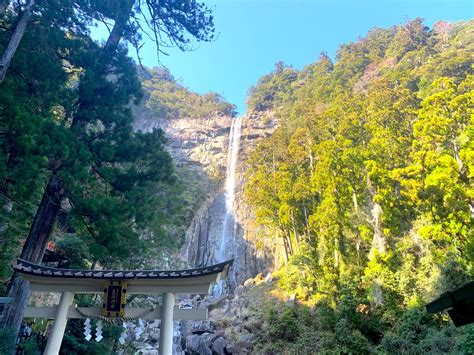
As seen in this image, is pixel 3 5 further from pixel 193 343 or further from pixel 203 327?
pixel 203 327

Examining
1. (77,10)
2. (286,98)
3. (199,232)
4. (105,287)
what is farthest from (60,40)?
(286,98)

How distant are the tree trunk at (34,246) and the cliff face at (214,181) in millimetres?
14677

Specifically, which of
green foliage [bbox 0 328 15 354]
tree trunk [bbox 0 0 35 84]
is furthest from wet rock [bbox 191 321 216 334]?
tree trunk [bbox 0 0 35 84]

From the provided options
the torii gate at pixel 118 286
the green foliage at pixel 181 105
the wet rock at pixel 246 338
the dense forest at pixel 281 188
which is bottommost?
the torii gate at pixel 118 286

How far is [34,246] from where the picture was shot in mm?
6035

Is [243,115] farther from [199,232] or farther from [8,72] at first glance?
[8,72]

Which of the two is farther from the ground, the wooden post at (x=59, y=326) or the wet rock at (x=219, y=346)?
the wet rock at (x=219, y=346)

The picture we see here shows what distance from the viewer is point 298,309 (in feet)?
38.0

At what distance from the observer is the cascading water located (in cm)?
2205

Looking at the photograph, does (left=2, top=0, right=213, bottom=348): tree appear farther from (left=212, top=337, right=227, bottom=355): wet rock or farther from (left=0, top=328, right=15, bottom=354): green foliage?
(left=212, top=337, right=227, bottom=355): wet rock

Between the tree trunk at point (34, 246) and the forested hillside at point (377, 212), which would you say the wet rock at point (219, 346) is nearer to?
the forested hillside at point (377, 212)

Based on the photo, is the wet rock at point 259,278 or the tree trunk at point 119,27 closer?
the tree trunk at point 119,27

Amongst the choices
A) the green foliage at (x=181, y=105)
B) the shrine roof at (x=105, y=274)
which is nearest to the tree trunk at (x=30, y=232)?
the shrine roof at (x=105, y=274)

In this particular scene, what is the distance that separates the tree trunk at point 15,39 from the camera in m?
5.57
